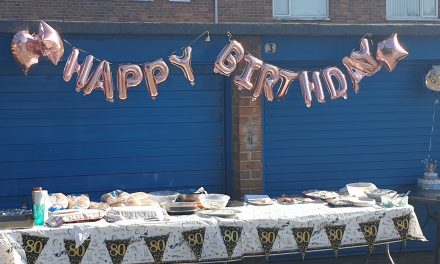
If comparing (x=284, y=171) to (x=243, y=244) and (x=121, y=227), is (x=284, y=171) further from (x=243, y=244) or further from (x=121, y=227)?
(x=121, y=227)

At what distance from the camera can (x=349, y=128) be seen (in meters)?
8.27

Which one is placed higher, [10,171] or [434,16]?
[434,16]

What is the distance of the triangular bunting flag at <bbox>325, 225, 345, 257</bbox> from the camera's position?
6.23 metres

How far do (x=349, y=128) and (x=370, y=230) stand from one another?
2.17m

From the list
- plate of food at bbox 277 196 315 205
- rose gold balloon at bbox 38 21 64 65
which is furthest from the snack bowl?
rose gold balloon at bbox 38 21 64 65

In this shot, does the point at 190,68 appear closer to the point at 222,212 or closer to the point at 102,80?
the point at 102,80

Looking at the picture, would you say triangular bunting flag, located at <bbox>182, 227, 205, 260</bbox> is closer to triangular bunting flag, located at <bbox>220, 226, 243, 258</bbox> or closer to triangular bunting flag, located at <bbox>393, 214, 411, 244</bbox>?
triangular bunting flag, located at <bbox>220, 226, 243, 258</bbox>

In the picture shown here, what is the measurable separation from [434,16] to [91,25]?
12.6 m

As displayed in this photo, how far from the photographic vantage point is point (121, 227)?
5602 mm

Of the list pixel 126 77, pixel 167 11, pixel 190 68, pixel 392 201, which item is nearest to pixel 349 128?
pixel 392 201

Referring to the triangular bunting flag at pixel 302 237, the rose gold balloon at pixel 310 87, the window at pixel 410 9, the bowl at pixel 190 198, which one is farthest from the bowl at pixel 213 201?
the window at pixel 410 9

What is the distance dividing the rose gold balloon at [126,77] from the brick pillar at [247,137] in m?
1.28

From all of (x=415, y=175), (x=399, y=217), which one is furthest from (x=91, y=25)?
(x=415, y=175)

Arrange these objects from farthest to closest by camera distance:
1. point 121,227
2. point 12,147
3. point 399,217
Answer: point 12,147 < point 399,217 < point 121,227
